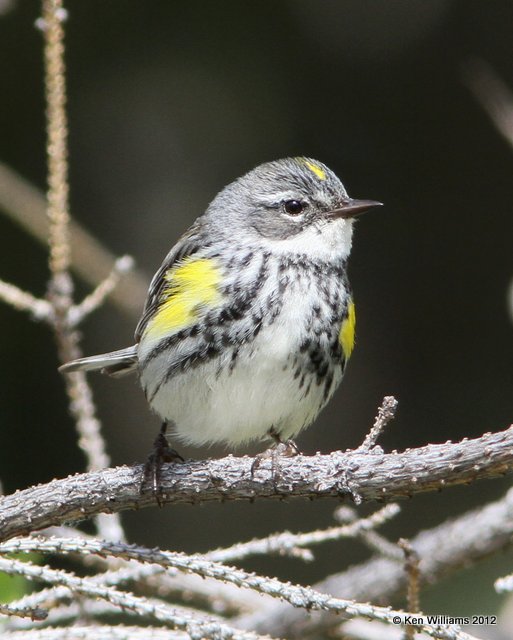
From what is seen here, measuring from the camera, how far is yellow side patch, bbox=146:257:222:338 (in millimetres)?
3613

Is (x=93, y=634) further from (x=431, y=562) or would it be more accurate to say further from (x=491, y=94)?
(x=491, y=94)

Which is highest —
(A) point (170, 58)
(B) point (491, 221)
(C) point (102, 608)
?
(A) point (170, 58)

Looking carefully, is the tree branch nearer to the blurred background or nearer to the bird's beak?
the bird's beak

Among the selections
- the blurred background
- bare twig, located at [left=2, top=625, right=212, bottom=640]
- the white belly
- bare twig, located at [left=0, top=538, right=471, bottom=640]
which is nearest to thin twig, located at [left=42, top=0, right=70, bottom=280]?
the white belly

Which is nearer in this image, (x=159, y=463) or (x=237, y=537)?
(x=159, y=463)

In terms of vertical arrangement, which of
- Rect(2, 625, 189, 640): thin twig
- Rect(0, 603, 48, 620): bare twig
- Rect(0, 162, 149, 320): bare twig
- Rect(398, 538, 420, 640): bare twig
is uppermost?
Rect(0, 162, 149, 320): bare twig

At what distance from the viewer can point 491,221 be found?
293 inches

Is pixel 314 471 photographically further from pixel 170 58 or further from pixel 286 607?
pixel 170 58

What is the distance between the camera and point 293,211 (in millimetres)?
4148

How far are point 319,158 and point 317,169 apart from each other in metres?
2.96

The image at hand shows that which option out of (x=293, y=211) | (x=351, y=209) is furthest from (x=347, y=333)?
(x=293, y=211)

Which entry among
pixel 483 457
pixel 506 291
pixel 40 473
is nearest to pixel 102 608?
pixel 483 457

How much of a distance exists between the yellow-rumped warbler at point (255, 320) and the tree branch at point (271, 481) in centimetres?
51

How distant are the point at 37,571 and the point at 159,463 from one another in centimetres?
67
